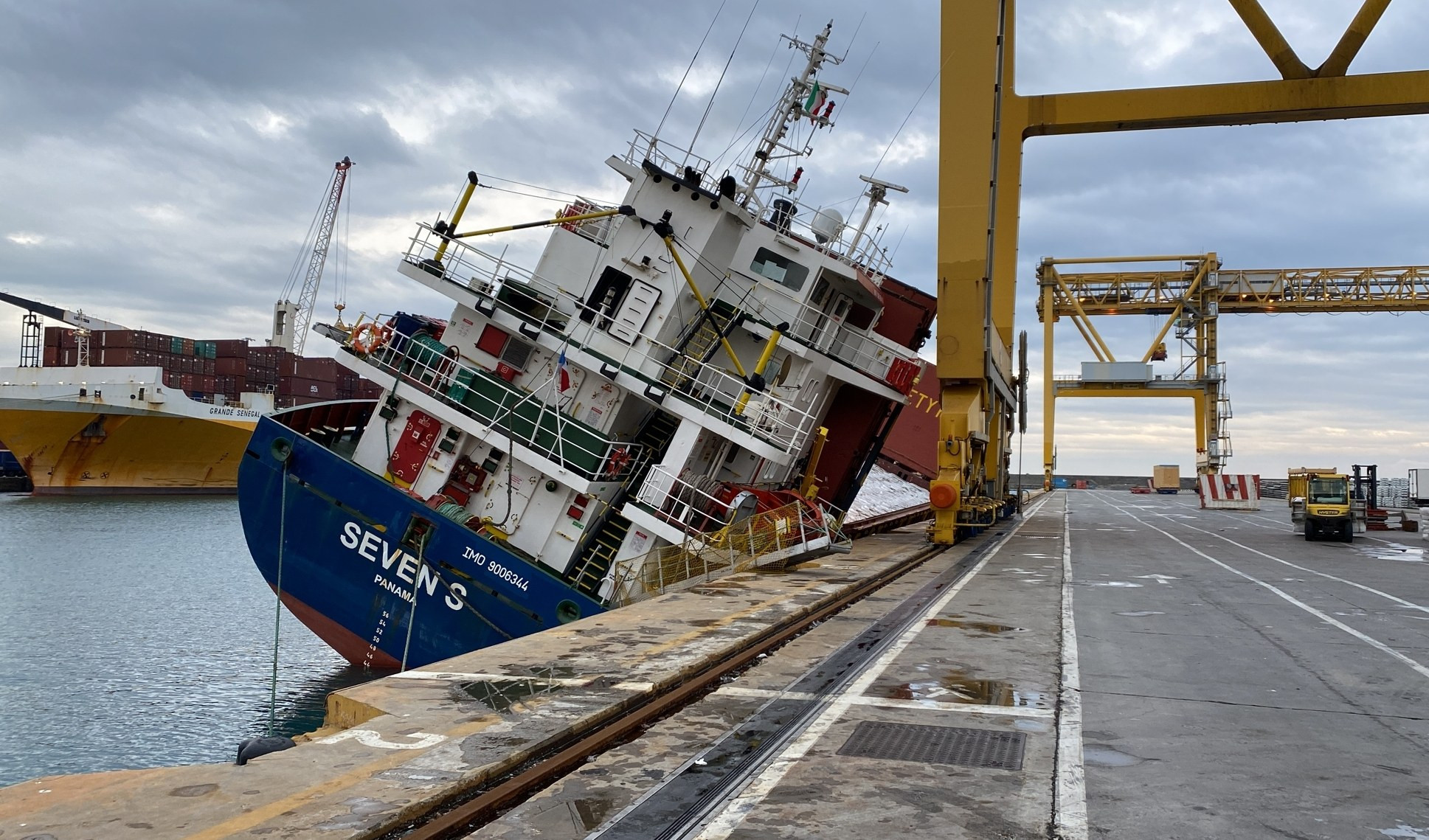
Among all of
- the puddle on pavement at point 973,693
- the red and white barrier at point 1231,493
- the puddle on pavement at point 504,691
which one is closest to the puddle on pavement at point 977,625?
the puddle on pavement at point 973,693

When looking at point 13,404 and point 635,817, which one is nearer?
point 635,817

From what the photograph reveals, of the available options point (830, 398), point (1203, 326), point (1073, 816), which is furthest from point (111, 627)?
point (1203, 326)

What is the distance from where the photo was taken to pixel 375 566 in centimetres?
1342

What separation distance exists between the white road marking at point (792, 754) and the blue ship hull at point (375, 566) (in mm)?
5635

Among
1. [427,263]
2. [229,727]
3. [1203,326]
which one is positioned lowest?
[229,727]

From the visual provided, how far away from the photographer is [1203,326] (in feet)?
173

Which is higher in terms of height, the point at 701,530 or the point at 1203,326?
the point at 1203,326

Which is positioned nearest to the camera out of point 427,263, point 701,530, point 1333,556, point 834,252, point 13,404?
point 701,530

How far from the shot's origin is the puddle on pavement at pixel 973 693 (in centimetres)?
662

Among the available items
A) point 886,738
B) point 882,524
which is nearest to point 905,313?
point 882,524

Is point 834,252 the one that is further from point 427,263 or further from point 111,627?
point 111,627

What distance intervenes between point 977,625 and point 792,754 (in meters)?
5.13

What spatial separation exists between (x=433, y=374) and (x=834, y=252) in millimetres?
7996

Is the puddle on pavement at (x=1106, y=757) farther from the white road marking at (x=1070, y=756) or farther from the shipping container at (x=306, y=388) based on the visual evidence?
the shipping container at (x=306, y=388)
